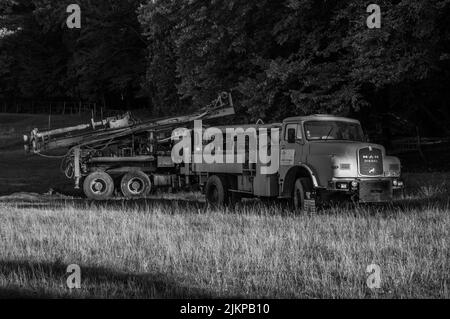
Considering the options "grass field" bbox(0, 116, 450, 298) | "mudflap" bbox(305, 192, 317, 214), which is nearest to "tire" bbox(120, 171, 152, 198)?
"grass field" bbox(0, 116, 450, 298)

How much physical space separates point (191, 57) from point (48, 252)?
20183 millimetres

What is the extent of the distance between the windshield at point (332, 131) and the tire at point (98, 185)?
34.1 feet

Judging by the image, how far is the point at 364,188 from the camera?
46.1ft

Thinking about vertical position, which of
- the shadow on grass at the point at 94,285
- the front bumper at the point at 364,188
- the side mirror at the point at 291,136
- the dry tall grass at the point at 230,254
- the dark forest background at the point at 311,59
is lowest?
the shadow on grass at the point at 94,285

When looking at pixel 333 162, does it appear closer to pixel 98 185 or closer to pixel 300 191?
pixel 300 191

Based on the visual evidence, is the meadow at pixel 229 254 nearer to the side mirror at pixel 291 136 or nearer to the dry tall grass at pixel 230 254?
the dry tall grass at pixel 230 254

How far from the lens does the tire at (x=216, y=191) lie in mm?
17984

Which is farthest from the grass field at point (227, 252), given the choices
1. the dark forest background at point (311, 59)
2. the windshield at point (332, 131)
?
the dark forest background at point (311, 59)

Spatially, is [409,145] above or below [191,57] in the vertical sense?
below

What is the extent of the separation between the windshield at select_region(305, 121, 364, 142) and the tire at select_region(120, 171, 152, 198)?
9.79 metres

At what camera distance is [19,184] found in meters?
27.5

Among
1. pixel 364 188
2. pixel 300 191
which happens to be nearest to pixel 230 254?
pixel 364 188
